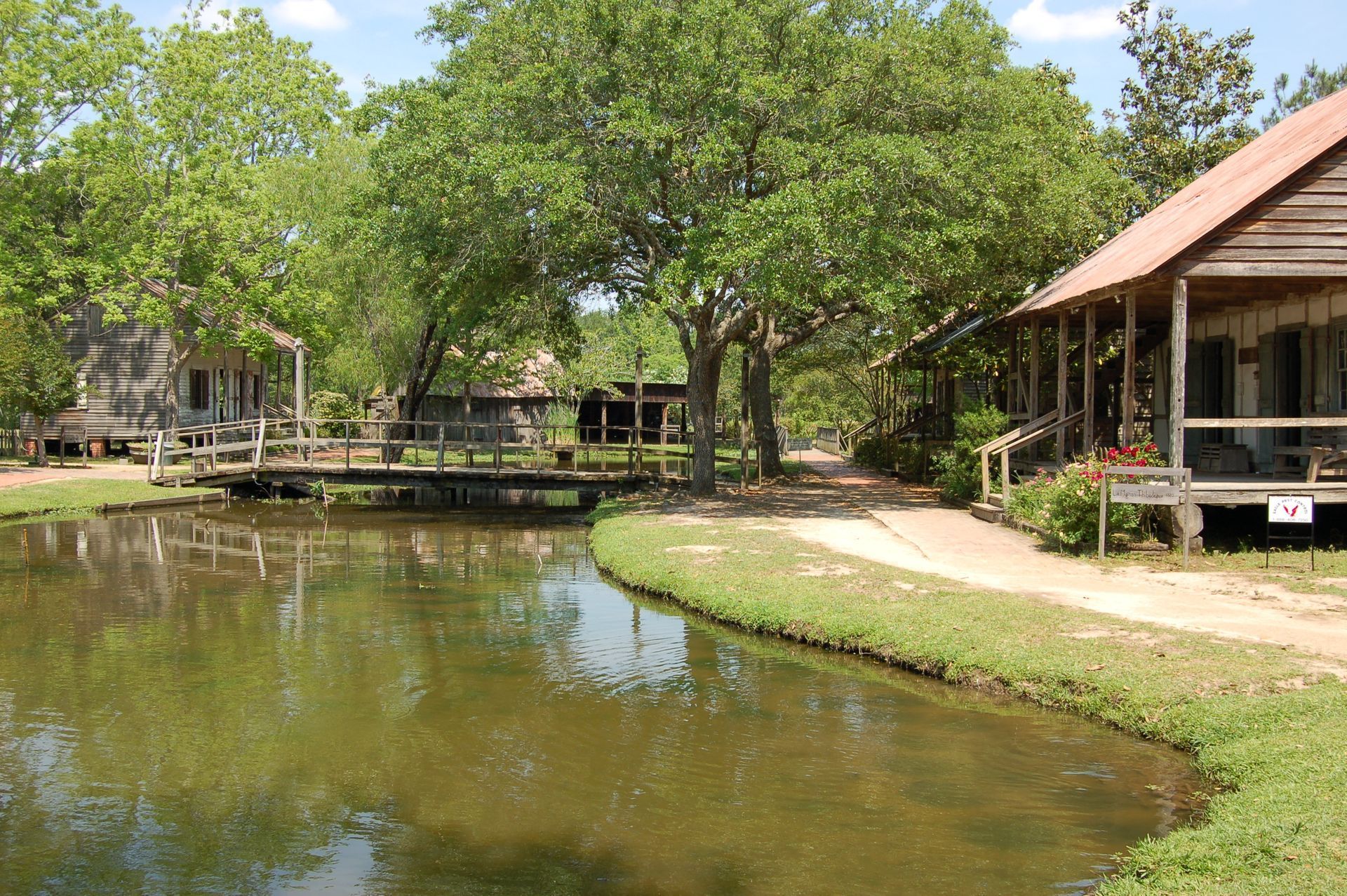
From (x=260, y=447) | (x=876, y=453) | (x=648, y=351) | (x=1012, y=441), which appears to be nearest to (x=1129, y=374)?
(x=1012, y=441)

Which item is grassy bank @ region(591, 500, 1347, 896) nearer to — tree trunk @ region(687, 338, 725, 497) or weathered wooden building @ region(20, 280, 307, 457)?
tree trunk @ region(687, 338, 725, 497)

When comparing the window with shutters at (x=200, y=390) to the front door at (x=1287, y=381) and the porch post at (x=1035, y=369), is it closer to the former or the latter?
the porch post at (x=1035, y=369)

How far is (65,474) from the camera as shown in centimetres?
2931

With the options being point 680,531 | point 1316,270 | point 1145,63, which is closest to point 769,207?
point 680,531

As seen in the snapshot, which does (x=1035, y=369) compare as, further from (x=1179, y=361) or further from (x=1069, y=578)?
(x=1069, y=578)

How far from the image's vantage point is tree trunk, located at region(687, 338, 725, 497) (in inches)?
978

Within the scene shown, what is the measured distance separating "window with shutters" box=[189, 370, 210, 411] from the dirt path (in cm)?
2506

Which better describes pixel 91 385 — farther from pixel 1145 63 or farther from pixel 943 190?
Answer: pixel 1145 63

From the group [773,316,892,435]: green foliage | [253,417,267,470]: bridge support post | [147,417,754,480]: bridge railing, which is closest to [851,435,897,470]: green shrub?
[773,316,892,435]: green foliage

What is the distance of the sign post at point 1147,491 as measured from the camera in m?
14.2

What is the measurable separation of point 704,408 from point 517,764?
16991 mm

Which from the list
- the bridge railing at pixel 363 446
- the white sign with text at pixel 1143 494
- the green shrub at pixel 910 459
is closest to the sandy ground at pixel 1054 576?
the white sign with text at pixel 1143 494

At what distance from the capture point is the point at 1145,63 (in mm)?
31172

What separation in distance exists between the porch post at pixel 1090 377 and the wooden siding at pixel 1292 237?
290cm
